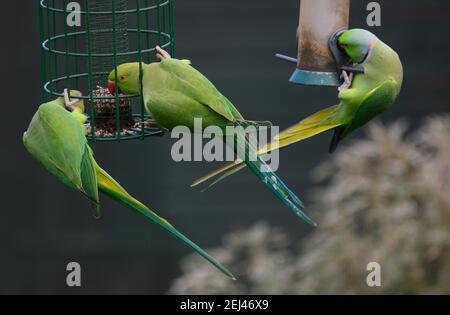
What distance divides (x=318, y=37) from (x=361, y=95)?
53 cm

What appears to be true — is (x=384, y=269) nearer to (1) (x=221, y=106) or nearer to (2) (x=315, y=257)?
(2) (x=315, y=257)

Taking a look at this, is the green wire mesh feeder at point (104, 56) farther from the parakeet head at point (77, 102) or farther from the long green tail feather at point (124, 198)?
the long green tail feather at point (124, 198)

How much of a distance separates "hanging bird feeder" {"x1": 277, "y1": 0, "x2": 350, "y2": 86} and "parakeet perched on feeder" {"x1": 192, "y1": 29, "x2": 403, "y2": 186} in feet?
0.80

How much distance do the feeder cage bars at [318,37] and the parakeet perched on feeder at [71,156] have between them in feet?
4.01

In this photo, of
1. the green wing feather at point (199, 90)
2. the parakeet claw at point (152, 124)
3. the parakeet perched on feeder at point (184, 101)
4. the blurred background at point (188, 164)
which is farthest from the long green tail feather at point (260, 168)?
the blurred background at point (188, 164)

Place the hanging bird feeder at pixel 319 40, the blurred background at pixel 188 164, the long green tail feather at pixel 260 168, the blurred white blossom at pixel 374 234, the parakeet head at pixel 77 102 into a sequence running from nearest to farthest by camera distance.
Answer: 1. the long green tail feather at pixel 260 168
2. the parakeet head at pixel 77 102
3. the hanging bird feeder at pixel 319 40
4. the blurred white blossom at pixel 374 234
5. the blurred background at pixel 188 164

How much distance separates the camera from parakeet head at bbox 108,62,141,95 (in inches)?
203

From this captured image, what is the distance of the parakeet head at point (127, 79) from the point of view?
16.9 feet

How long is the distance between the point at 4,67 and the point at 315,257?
385cm

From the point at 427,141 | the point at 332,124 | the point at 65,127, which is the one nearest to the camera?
the point at 65,127

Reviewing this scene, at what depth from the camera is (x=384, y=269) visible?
6.62 metres

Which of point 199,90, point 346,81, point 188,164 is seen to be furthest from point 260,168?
point 188,164

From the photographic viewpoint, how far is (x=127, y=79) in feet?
17.0

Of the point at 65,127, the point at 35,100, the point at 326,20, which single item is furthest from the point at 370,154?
the point at 35,100
